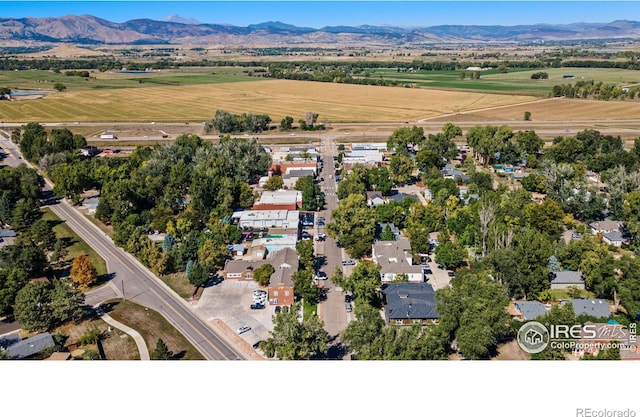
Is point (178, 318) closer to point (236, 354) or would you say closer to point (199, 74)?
point (236, 354)

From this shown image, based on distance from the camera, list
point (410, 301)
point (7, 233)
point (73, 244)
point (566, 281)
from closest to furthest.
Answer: point (410, 301)
point (566, 281)
point (73, 244)
point (7, 233)

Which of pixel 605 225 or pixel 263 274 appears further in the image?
pixel 605 225

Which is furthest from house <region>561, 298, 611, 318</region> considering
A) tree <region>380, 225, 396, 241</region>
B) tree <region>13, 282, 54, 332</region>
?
tree <region>13, 282, 54, 332</region>

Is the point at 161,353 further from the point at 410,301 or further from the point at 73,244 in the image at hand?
the point at 73,244

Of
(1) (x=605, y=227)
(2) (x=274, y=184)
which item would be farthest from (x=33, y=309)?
(1) (x=605, y=227)

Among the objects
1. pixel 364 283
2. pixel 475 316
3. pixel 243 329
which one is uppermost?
pixel 475 316

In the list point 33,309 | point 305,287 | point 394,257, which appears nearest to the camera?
point 33,309

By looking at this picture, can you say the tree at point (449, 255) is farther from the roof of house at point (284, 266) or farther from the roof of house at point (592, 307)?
the roof of house at point (284, 266)
